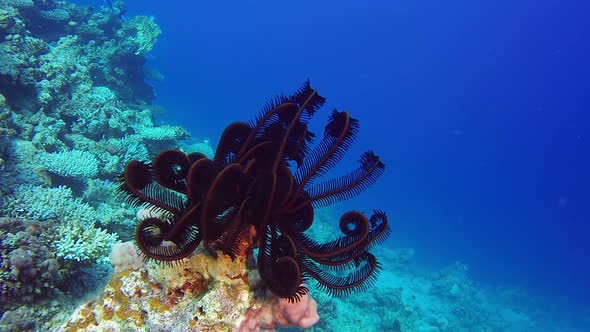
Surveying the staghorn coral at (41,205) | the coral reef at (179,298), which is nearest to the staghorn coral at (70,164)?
the staghorn coral at (41,205)

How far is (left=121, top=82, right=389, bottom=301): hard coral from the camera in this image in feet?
9.39

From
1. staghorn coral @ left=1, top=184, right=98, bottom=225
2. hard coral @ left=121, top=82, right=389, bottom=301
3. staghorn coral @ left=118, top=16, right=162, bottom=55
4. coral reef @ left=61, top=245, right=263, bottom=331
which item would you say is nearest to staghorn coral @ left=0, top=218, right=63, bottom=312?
coral reef @ left=61, top=245, right=263, bottom=331

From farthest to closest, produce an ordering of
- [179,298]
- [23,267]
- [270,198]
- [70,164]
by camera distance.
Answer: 1. [70,164]
2. [23,267]
3. [179,298]
4. [270,198]

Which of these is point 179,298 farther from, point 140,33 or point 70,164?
point 140,33

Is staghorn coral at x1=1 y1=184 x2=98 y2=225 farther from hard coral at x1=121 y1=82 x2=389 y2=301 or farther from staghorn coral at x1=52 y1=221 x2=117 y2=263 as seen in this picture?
hard coral at x1=121 y1=82 x2=389 y2=301

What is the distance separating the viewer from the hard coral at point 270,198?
2.86 m

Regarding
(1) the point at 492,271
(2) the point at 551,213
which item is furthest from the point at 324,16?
(1) the point at 492,271

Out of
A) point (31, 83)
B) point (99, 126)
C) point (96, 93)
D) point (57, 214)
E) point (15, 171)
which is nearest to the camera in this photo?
point (57, 214)

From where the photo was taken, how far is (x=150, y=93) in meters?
17.9

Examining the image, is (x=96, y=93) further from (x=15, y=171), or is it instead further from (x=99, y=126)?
(x=15, y=171)

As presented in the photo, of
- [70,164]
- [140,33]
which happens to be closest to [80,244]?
[70,164]

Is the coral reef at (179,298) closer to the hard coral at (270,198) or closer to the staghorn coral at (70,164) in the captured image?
the hard coral at (270,198)

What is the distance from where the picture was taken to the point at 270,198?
9.96 feet

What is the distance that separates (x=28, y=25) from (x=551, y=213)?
8497cm
